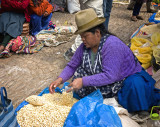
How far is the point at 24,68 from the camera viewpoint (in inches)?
137

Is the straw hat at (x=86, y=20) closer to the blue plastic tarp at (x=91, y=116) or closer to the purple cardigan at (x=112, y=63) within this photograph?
the purple cardigan at (x=112, y=63)

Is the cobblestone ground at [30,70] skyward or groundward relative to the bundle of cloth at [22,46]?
groundward

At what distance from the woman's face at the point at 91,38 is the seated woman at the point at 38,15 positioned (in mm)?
3203

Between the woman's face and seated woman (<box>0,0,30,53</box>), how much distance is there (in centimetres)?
283

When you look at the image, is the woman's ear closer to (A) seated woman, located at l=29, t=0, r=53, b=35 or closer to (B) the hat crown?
(B) the hat crown

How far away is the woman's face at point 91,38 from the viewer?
6.03 ft

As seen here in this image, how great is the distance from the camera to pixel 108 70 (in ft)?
5.84

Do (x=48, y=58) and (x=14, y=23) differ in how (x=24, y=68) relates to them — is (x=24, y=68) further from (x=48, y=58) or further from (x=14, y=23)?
(x=14, y=23)

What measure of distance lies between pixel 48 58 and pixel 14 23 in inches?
53.8

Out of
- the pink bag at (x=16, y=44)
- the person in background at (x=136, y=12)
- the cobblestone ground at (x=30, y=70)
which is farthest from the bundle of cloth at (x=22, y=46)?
the person in background at (x=136, y=12)

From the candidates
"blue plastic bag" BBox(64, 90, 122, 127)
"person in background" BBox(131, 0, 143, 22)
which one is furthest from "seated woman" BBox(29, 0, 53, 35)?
"blue plastic bag" BBox(64, 90, 122, 127)

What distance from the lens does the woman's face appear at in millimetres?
1838

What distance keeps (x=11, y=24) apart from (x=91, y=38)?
3.10 meters

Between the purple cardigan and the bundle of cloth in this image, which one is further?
the bundle of cloth
